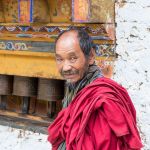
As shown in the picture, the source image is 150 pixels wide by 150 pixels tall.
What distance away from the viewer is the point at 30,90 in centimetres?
361

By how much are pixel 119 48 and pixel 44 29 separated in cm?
62

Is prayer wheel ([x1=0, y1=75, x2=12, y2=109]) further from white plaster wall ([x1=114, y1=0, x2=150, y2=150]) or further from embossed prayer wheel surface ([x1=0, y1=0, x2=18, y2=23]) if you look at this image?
white plaster wall ([x1=114, y1=0, x2=150, y2=150])

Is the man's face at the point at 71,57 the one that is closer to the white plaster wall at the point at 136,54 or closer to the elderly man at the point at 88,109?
the elderly man at the point at 88,109

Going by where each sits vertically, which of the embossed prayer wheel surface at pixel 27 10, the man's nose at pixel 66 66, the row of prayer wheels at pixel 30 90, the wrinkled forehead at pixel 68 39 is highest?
the embossed prayer wheel surface at pixel 27 10

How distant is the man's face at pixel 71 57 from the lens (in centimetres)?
193

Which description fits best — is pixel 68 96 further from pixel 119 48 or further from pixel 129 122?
pixel 119 48

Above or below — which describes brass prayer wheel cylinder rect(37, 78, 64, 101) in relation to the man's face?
below

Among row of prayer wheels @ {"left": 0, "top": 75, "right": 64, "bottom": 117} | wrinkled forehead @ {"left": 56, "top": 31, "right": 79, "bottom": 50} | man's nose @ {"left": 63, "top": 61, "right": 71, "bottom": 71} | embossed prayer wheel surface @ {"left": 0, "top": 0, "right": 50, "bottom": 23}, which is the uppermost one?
embossed prayer wheel surface @ {"left": 0, "top": 0, "right": 50, "bottom": 23}

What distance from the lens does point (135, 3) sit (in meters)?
2.86

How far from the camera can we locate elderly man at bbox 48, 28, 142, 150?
1767mm

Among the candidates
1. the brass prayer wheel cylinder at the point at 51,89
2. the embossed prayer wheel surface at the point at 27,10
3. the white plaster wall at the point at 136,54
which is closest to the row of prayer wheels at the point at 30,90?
the brass prayer wheel cylinder at the point at 51,89

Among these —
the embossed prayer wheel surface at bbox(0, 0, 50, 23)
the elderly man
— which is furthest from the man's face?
the embossed prayer wheel surface at bbox(0, 0, 50, 23)

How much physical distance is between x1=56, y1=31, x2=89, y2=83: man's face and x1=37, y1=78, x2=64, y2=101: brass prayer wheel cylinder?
1455mm

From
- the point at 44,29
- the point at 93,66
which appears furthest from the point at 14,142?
the point at 93,66
